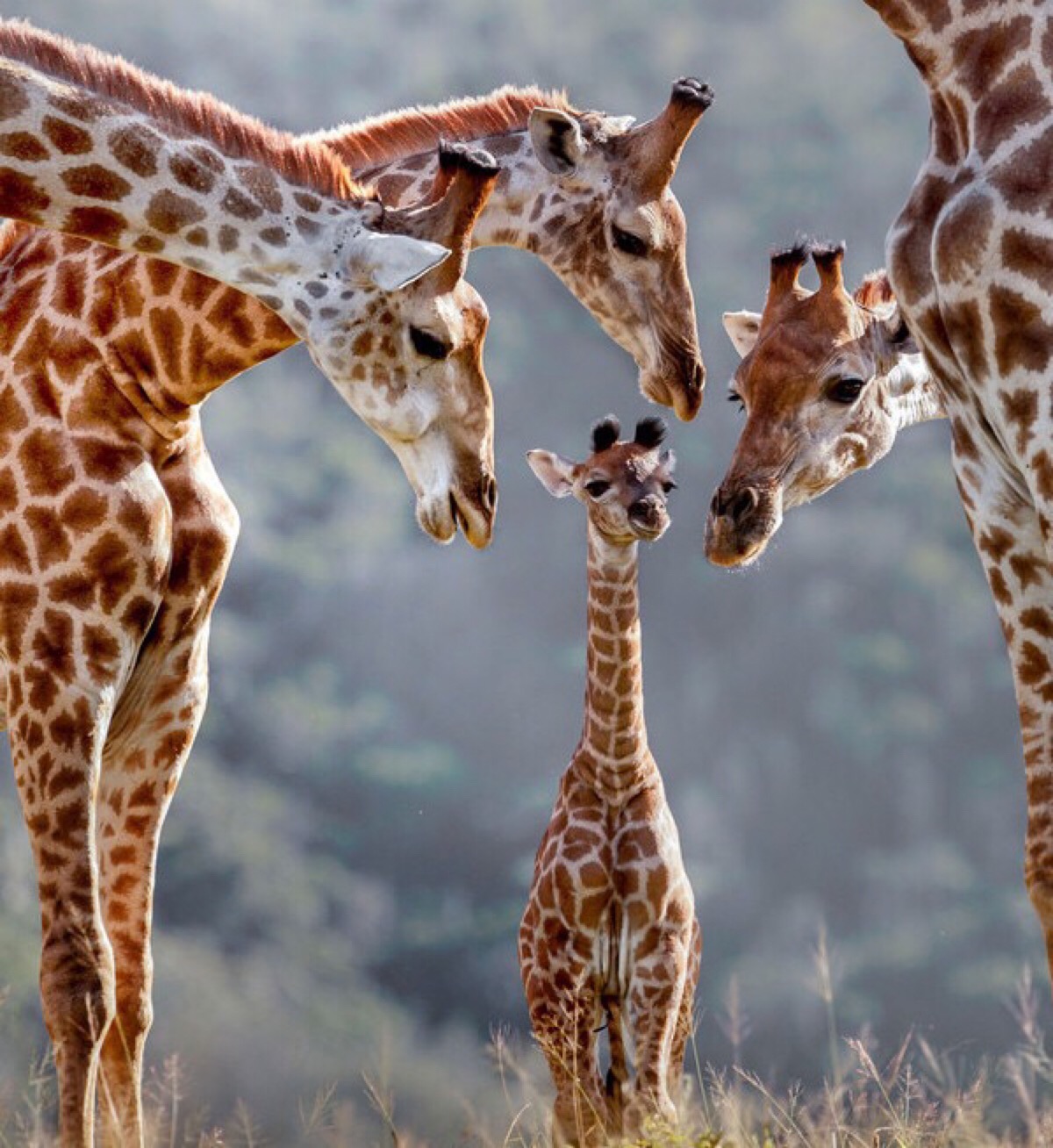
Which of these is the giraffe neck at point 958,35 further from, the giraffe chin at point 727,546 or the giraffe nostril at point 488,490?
the giraffe chin at point 727,546

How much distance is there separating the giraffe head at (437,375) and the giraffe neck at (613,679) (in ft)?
8.95

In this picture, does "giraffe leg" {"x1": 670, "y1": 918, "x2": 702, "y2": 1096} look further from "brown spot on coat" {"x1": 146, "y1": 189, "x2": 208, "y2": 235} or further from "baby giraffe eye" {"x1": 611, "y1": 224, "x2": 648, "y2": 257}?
"brown spot on coat" {"x1": 146, "y1": 189, "x2": 208, "y2": 235}

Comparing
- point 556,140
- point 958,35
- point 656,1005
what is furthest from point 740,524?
point 958,35

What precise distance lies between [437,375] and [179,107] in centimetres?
121

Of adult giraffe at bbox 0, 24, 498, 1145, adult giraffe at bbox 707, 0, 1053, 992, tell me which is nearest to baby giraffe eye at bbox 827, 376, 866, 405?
adult giraffe at bbox 0, 24, 498, 1145

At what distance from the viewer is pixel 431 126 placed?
26.6ft

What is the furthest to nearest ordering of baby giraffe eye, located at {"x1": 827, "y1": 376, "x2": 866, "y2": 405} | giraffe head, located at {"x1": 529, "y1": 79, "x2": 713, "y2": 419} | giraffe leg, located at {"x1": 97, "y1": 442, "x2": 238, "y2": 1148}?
giraffe head, located at {"x1": 529, "y1": 79, "x2": 713, "y2": 419} < baby giraffe eye, located at {"x1": 827, "y1": 376, "x2": 866, "y2": 405} < giraffe leg, located at {"x1": 97, "y1": 442, "x2": 238, "y2": 1148}

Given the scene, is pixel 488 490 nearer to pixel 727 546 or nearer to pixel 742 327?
pixel 727 546

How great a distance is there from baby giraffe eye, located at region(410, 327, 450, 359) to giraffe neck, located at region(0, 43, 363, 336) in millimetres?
267

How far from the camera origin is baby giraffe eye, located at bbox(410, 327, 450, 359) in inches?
246

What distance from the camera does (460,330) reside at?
250 inches

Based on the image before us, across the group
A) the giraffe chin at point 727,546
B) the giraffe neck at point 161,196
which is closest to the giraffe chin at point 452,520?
the giraffe neck at point 161,196

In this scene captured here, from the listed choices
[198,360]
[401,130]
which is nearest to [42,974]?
[198,360]

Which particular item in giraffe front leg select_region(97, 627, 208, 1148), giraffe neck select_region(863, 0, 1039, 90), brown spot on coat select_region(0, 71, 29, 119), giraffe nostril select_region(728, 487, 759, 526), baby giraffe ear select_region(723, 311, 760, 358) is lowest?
giraffe front leg select_region(97, 627, 208, 1148)
